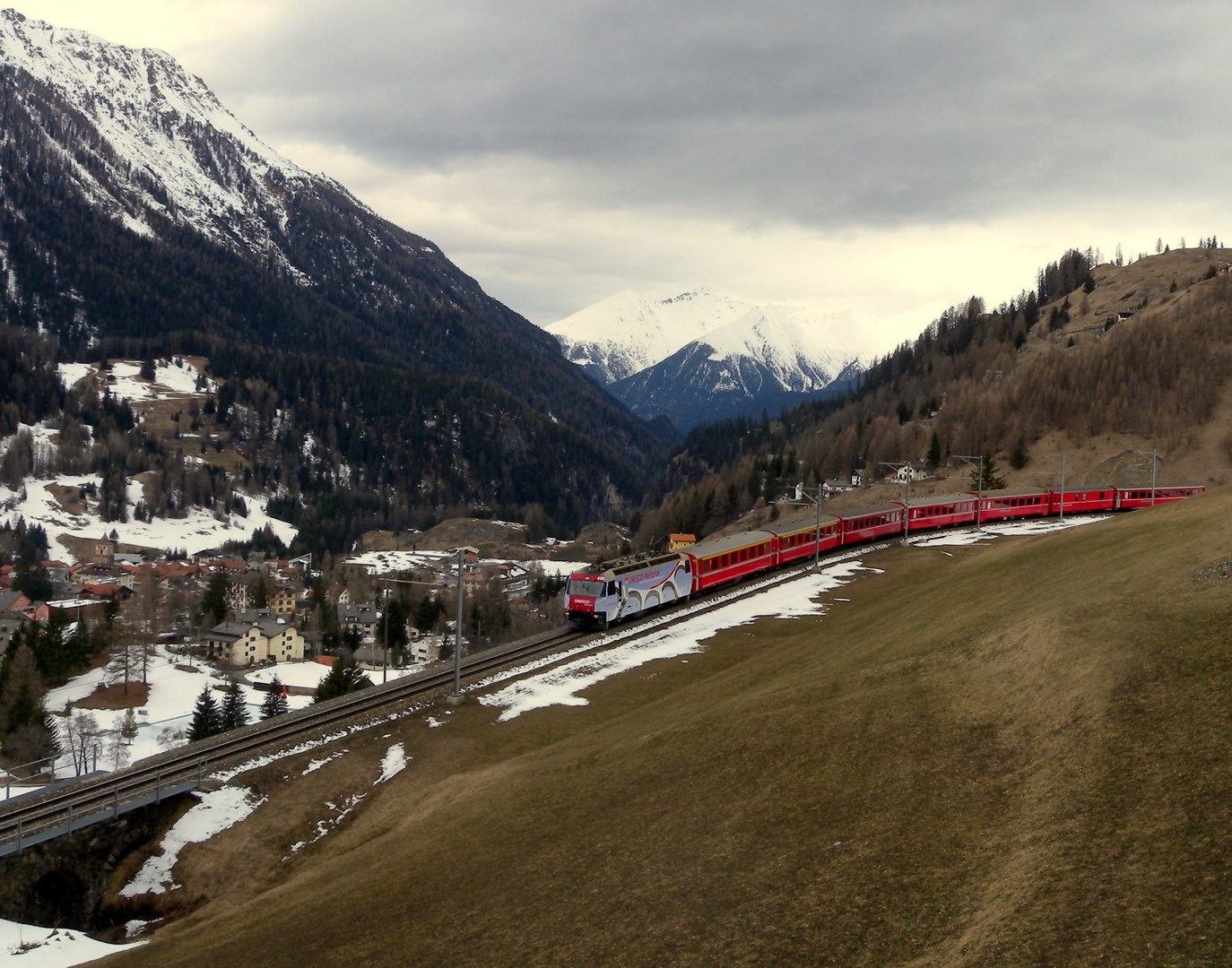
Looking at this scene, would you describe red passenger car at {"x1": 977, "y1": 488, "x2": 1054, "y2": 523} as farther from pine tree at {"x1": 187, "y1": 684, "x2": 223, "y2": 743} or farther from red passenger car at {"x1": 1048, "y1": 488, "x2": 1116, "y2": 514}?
pine tree at {"x1": 187, "y1": 684, "x2": 223, "y2": 743}

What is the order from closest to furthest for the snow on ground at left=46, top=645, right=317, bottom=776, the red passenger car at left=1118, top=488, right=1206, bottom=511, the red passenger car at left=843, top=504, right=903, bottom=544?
the red passenger car at left=843, top=504, right=903, bottom=544 → the snow on ground at left=46, top=645, right=317, bottom=776 → the red passenger car at left=1118, top=488, right=1206, bottom=511

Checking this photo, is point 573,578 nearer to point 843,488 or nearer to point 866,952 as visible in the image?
point 866,952

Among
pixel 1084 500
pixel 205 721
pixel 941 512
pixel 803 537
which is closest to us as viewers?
pixel 205 721

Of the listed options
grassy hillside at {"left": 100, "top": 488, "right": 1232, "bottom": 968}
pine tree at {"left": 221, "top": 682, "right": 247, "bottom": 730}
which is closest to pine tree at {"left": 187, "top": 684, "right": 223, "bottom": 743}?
pine tree at {"left": 221, "top": 682, "right": 247, "bottom": 730}

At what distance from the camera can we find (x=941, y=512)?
3718 inches

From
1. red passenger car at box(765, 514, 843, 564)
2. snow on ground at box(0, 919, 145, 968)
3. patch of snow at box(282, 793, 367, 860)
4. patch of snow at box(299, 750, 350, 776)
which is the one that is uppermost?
red passenger car at box(765, 514, 843, 564)

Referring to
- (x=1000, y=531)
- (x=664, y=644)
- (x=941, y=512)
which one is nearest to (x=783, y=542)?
(x=664, y=644)

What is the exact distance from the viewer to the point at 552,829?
25.8m

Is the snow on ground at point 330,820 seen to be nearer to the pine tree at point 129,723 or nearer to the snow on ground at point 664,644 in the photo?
the snow on ground at point 664,644

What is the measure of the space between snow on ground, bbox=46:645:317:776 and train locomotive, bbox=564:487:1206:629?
4913 centimetres

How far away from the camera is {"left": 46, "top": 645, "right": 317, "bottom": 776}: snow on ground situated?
88.2 metres

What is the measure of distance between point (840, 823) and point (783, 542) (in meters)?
55.8

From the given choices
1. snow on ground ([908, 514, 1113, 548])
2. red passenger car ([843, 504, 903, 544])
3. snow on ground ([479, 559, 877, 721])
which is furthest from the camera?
red passenger car ([843, 504, 903, 544])

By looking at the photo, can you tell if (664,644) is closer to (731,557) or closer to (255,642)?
(731,557)
